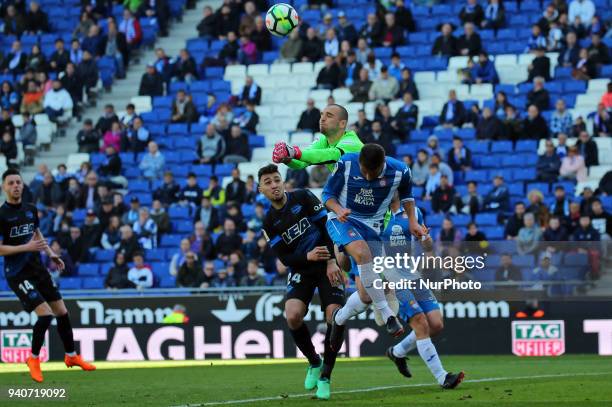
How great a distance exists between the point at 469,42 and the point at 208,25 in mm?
6768

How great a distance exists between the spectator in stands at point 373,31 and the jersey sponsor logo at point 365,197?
16552 millimetres

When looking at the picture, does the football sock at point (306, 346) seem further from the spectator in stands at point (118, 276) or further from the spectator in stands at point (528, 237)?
the spectator in stands at point (118, 276)

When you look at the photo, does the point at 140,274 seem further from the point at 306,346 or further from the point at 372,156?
the point at 372,156

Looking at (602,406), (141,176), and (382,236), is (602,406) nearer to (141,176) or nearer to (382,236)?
(382,236)

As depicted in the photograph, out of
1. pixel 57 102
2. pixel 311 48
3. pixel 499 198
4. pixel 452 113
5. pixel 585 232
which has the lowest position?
pixel 585 232

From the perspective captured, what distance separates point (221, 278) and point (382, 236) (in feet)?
34.5

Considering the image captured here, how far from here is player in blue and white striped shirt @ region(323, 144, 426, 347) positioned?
1235 cm

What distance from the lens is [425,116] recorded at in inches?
1056

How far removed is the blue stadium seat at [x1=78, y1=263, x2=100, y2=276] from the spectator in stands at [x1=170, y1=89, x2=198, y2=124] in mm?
4615

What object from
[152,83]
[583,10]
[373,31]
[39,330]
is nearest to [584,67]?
[583,10]

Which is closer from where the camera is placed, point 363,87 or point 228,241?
point 228,241

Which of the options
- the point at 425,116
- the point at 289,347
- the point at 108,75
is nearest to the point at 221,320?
the point at 289,347

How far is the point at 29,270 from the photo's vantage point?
639 inches

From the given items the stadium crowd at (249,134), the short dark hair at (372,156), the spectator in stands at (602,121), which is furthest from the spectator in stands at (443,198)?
the short dark hair at (372,156)
